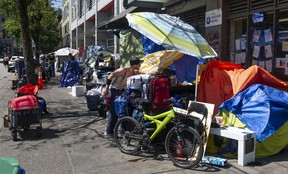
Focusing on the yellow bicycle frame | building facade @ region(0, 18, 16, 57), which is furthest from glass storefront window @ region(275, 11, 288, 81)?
building facade @ region(0, 18, 16, 57)

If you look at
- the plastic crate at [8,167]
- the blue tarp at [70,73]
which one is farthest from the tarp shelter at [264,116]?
the blue tarp at [70,73]

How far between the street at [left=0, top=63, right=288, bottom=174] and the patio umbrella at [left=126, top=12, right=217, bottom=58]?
2.05m

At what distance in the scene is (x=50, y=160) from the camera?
600 centimetres

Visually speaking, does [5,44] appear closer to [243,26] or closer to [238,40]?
[238,40]

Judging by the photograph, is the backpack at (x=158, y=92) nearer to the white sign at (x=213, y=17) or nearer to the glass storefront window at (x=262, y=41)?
the glass storefront window at (x=262, y=41)

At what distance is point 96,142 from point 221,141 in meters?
2.51

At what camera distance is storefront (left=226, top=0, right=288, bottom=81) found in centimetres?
849

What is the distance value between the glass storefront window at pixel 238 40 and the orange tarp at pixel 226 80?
8.28ft

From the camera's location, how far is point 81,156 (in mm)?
6246

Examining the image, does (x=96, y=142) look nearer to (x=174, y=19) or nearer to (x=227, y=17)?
(x=174, y=19)

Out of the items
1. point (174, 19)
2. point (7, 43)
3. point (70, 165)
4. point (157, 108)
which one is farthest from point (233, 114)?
point (7, 43)

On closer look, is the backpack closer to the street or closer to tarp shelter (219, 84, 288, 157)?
the street

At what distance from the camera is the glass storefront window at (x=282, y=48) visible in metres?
8.37

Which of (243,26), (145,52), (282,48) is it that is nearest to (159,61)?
(145,52)
